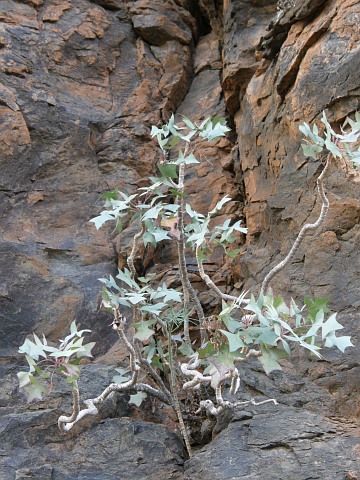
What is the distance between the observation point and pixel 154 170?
467cm

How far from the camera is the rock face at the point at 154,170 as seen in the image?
282cm

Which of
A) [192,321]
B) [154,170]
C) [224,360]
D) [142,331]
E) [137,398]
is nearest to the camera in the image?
[224,360]

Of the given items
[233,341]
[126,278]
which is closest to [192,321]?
[126,278]

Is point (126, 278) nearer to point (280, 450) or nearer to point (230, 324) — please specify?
point (230, 324)

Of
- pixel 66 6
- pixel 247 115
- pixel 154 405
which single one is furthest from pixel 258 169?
pixel 66 6

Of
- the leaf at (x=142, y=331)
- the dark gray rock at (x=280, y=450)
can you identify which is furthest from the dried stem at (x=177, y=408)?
the leaf at (x=142, y=331)

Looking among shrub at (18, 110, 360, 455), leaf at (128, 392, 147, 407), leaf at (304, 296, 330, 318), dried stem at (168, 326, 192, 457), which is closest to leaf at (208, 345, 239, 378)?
shrub at (18, 110, 360, 455)

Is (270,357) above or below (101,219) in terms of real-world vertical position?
below

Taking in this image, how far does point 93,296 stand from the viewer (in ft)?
12.9

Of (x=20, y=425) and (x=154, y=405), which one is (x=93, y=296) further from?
(x=20, y=425)

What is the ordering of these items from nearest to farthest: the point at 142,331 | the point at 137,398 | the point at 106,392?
the point at 142,331 < the point at 106,392 < the point at 137,398

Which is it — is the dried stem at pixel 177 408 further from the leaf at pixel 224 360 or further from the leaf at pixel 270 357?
the leaf at pixel 270 357

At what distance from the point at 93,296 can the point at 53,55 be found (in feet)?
6.88

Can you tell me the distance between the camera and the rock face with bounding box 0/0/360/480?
282 centimetres
